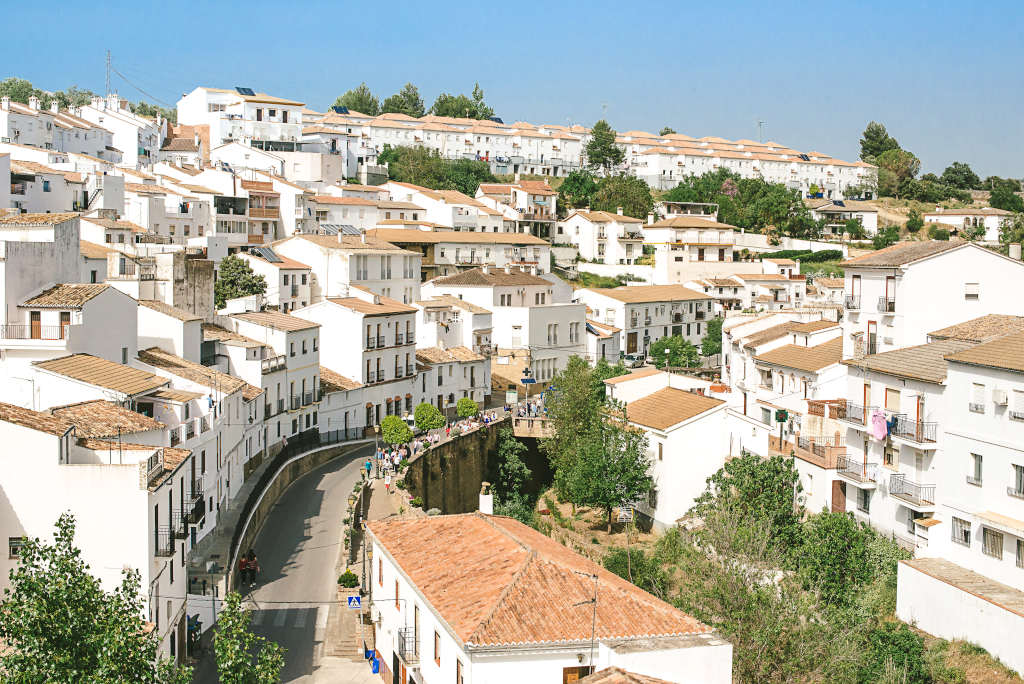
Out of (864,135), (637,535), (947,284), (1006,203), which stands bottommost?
(637,535)

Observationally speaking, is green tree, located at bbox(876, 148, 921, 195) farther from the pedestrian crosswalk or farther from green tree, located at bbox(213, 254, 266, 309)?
the pedestrian crosswalk

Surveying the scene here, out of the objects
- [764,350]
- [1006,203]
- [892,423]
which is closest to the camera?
[892,423]

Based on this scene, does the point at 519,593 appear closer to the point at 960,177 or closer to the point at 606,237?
the point at 606,237

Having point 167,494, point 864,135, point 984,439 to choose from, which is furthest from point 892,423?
point 864,135

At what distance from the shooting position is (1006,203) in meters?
133

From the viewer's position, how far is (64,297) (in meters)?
34.6

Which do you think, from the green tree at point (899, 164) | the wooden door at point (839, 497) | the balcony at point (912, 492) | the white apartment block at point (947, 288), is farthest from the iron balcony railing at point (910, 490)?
the green tree at point (899, 164)

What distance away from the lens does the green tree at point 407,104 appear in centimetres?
15100

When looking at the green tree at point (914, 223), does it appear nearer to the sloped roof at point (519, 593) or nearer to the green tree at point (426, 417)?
the green tree at point (426, 417)

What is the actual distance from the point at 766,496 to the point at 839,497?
3.48 m

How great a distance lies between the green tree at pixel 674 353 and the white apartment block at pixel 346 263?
18.2m

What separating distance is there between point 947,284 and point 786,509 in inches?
459

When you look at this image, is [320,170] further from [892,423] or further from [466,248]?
[892,423]

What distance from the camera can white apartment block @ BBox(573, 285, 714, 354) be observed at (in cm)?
7831
